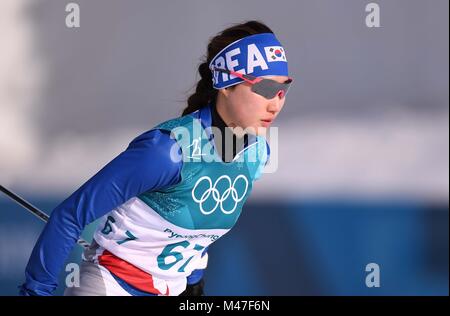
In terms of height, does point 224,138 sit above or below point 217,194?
above

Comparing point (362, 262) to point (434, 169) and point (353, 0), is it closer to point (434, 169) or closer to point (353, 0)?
point (434, 169)

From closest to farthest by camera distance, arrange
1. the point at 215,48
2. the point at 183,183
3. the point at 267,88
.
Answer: the point at 183,183 < the point at 267,88 < the point at 215,48

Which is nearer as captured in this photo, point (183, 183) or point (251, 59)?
point (183, 183)

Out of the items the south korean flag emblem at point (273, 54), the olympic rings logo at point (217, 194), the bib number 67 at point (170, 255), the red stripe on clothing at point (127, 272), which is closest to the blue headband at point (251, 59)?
the south korean flag emblem at point (273, 54)

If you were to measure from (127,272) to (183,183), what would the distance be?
310 millimetres

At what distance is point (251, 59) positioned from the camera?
7.18ft

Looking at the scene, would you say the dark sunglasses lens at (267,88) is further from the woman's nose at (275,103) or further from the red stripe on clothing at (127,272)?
the red stripe on clothing at (127,272)

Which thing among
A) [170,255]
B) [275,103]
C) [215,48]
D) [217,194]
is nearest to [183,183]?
[217,194]

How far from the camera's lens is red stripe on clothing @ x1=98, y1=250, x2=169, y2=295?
214 cm

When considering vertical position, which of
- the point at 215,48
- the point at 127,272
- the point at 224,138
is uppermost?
the point at 215,48

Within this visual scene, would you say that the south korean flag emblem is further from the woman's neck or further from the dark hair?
the woman's neck

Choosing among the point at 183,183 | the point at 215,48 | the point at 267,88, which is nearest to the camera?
the point at 183,183

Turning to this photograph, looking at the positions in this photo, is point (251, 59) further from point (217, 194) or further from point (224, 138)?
point (217, 194)

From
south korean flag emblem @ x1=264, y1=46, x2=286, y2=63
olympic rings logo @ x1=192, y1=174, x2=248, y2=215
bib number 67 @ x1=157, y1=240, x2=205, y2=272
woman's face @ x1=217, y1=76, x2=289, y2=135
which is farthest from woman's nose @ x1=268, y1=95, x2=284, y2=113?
bib number 67 @ x1=157, y1=240, x2=205, y2=272
